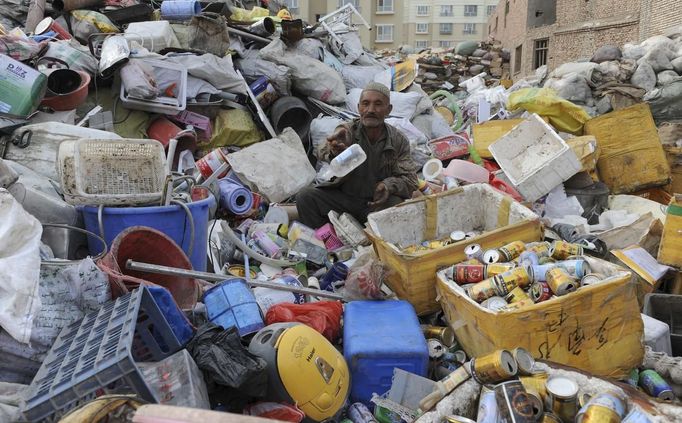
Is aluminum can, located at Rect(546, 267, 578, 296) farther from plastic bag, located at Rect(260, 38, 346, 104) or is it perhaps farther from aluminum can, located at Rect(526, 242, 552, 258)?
plastic bag, located at Rect(260, 38, 346, 104)

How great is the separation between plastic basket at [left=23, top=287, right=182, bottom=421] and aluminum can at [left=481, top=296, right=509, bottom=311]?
1291mm

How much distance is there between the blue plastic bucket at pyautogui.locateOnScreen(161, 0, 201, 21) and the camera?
21.4 ft

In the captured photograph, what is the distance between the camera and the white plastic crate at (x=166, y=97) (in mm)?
4816

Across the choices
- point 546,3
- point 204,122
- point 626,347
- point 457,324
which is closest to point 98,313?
point 457,324

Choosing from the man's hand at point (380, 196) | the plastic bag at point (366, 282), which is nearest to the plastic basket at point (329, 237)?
the man's hand at point (380, 196)

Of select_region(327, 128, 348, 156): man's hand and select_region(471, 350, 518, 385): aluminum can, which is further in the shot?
select_region(327, 128, 348, 156): man's hand

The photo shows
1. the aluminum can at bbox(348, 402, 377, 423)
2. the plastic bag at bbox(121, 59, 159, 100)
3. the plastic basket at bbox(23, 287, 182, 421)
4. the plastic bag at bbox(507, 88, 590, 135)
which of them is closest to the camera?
the plastic basket at bbox(23, 287, 182, 421)

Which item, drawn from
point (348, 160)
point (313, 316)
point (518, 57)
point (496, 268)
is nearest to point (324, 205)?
point (348, 160)

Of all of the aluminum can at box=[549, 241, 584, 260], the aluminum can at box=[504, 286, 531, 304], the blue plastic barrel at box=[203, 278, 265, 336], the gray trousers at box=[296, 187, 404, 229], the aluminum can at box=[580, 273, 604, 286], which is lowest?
the gray trousers at box=[296, 187, 404, 229]

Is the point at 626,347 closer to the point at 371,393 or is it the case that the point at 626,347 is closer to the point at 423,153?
the point at 371,393

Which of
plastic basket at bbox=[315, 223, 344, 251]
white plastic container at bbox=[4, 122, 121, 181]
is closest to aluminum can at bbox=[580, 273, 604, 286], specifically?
plastic basket at bbox=[315, 223, 344, 251]

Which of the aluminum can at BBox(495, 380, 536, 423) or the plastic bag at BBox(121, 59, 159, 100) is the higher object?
the plastic bag at BBox(121, 59, 159, 100)

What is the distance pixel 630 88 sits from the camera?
645 cm

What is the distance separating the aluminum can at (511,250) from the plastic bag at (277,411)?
1.33 meters
